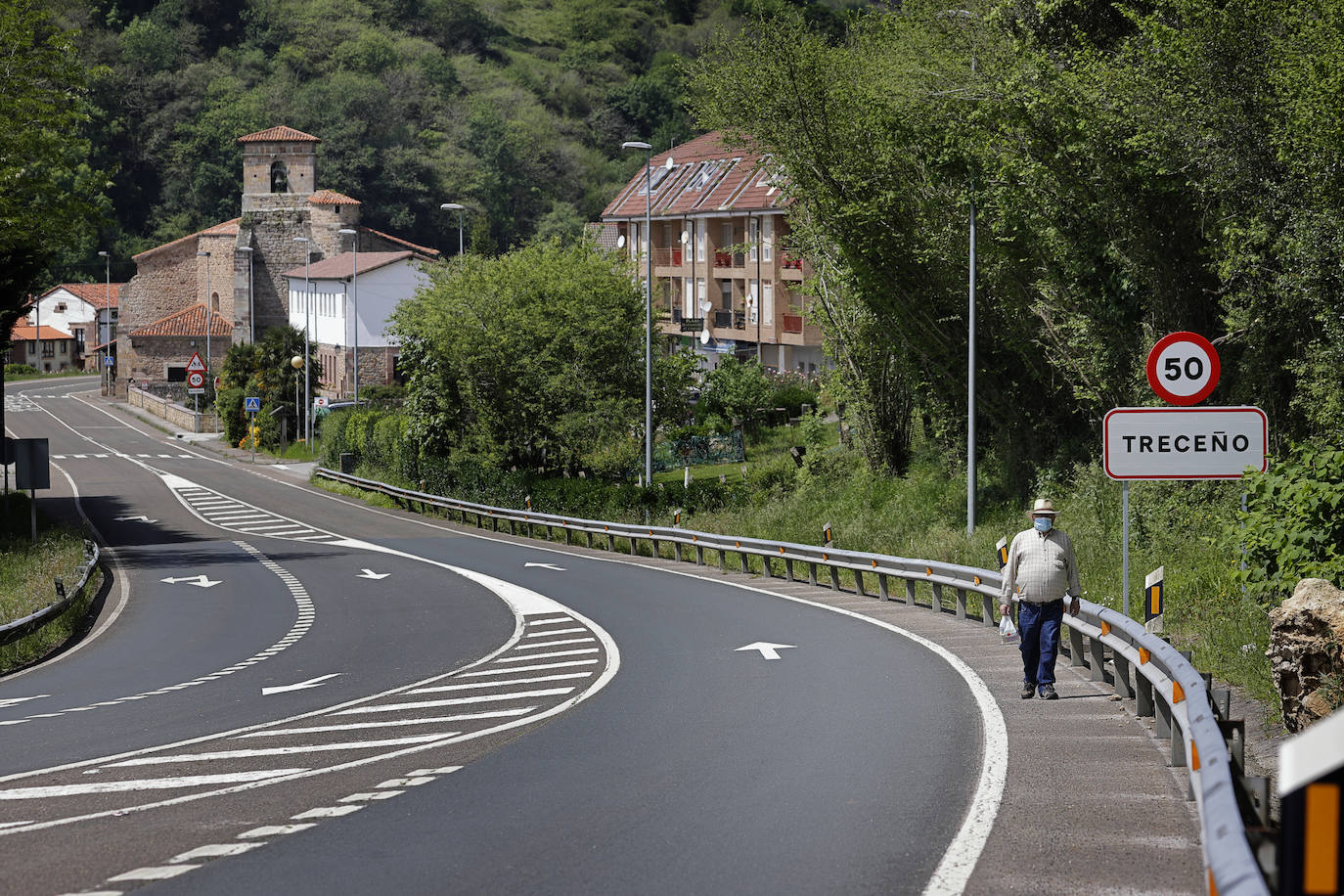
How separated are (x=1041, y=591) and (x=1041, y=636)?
41 cm

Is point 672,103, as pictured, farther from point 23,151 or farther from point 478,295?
point 23,151

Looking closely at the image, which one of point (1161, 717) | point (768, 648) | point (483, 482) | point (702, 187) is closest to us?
point (1161, 717)

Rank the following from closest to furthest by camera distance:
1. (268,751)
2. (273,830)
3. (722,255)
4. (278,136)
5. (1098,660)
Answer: (273,830) < (268,751) < (1098,660) < (722,255) < (278,136)

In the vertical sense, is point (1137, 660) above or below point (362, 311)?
below

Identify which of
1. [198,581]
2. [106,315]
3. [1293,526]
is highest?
[106,315]

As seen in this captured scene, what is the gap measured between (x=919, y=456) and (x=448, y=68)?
13070 centimetres

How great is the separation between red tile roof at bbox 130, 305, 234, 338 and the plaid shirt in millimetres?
103266

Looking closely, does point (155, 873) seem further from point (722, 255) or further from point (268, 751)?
point (722, 255)

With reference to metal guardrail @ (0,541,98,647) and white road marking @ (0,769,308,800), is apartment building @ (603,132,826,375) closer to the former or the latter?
metal guardrail @ (0,541,98,647)

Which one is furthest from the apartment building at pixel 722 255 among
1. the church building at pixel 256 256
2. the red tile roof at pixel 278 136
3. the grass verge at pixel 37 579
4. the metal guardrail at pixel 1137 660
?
the red tile roof at pixel 278 136

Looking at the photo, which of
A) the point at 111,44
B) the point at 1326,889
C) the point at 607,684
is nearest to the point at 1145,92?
the point at 607,684

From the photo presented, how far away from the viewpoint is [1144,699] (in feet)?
36.4

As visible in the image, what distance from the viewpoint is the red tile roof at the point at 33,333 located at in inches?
5211

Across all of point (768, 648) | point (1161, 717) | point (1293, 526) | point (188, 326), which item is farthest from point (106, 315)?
point (1161, 717)
